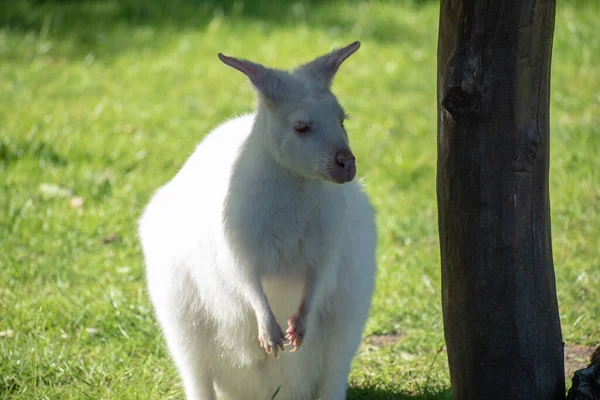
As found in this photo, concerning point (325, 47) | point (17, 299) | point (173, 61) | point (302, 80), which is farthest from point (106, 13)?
point (302, 80)

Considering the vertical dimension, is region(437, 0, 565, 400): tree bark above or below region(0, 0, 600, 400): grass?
above

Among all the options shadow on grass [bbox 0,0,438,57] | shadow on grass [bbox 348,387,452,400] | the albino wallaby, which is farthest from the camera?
shadow on grass [bbox 0,0,438,57]

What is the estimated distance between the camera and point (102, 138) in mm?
5746

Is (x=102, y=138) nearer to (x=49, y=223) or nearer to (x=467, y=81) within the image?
(x=49, y=223)

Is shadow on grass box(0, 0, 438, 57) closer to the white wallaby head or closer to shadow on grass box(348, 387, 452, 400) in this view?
shadow on grass box(348, 387, 452, 400)

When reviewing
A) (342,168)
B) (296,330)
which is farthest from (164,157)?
(342,168)

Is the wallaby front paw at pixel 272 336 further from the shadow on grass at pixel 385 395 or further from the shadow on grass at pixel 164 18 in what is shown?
the shadow on grass at pixel 164 18

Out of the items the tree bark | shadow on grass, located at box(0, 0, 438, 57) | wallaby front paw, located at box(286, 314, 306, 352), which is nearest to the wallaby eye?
the tree bark

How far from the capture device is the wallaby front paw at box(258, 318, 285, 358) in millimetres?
2662

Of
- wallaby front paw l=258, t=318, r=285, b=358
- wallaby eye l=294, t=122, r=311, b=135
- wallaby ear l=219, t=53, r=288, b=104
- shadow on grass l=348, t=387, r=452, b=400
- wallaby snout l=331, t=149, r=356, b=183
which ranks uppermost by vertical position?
wallaby ear l=219, t=53, r=288, b=104

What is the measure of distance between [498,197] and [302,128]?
0.61 metres

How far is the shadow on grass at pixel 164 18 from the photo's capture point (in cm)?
749

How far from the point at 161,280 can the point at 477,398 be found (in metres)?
1.11

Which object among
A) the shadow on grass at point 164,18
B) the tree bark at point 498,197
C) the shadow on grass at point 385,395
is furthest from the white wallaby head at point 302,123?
the shadow on grass at point 164,18
